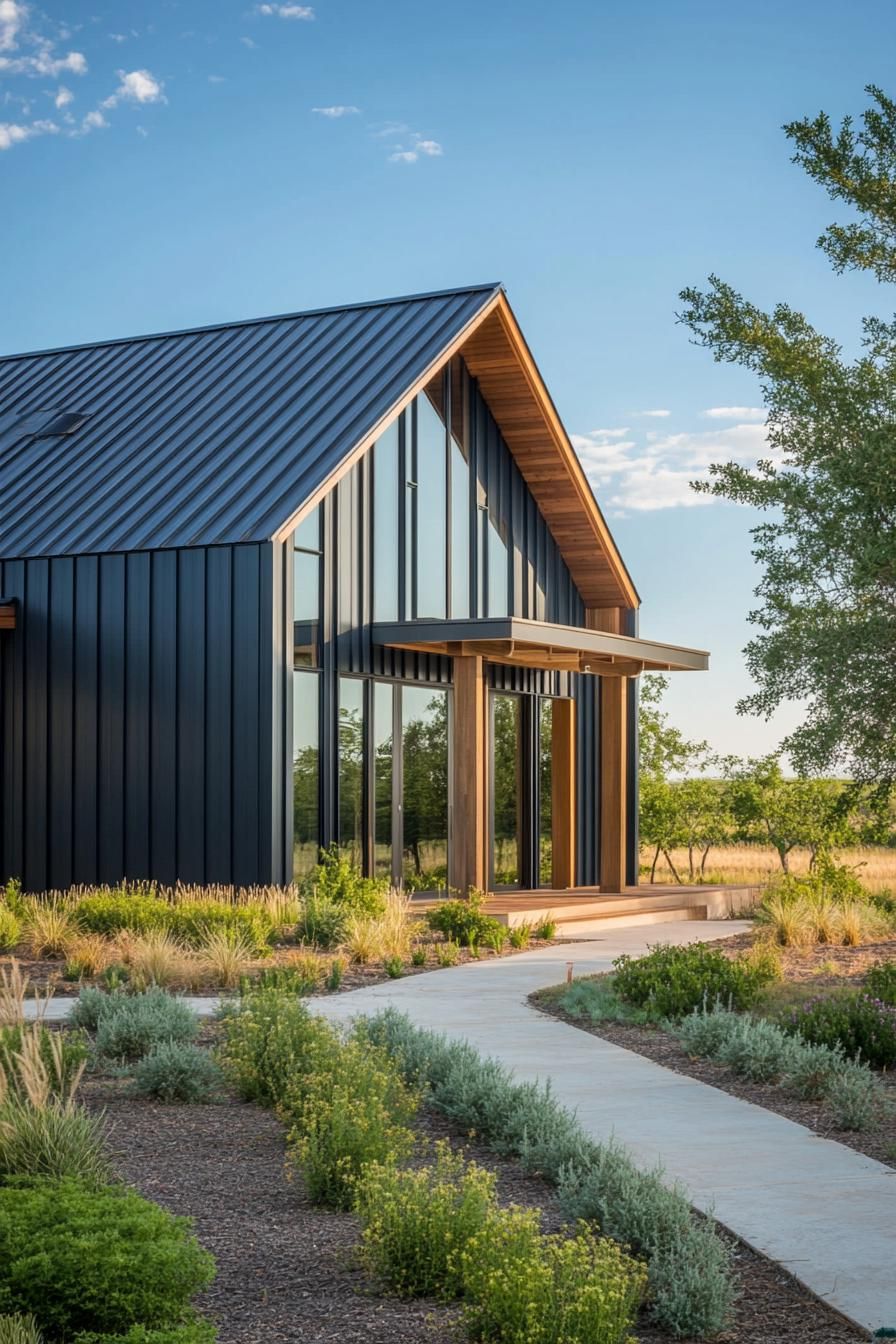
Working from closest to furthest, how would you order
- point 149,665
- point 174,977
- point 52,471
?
point 174,977 < point 149,665 < point 52,471

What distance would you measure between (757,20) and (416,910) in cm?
1005

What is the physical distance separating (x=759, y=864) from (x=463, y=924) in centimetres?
1781

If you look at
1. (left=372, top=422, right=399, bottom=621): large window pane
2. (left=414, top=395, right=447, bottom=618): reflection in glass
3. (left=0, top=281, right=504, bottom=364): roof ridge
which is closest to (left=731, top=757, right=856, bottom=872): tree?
(left=414, top=395, right=447, bottom=618): reflection in glass

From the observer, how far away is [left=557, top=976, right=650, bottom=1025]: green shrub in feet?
33.9

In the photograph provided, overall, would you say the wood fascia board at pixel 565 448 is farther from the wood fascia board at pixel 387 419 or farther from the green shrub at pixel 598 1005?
the green shrub at pixel 598 1005

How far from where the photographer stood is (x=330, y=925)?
14.1 meters

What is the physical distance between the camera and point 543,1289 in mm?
4324

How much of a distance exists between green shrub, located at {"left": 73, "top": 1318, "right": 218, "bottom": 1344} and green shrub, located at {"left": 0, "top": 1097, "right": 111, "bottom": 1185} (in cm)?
147

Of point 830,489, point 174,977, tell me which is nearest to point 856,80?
point 830,489

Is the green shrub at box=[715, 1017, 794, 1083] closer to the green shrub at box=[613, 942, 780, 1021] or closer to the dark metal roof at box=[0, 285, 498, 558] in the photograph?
the green shrub at box=[613, 942, 780, 1021]

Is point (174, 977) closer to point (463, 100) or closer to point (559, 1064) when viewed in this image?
point (559, 1064)

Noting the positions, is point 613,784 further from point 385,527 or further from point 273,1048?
point 273,1048

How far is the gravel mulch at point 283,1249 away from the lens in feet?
15.1

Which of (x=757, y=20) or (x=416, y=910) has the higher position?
(x=757, y=20)
